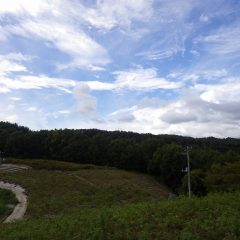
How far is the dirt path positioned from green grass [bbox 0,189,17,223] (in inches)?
19.7

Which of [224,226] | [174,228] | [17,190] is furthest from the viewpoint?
[17,190]

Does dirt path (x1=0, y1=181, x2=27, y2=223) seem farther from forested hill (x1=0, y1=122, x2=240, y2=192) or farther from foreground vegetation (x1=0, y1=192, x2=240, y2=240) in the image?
forested hill (x1=0, y1=122, x2=240, y2=192)

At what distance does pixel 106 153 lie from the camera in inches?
4166

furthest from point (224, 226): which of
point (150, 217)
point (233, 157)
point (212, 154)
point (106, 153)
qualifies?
point (106, 153)

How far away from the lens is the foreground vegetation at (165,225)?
1155cm

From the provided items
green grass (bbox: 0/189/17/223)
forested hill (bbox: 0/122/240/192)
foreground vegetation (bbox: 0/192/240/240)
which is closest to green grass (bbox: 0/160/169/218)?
green grass (bbox: 0/189/17/223)

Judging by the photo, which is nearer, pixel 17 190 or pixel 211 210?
pixel 211 210

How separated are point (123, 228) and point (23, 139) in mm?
102572

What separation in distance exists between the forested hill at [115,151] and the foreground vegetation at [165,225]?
7121 centimetres

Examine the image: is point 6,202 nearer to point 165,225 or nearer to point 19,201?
point 19,201

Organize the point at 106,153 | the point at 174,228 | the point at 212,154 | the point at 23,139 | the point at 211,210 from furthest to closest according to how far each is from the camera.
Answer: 1. the point at 23,139
2. the point at 106,153
3. the point at 212,154
4. the point at 211,210
5. the point at 174,228

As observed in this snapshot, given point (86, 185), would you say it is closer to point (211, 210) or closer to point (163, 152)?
point (163, 152)

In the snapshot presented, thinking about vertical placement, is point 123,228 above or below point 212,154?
below

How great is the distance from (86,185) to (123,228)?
160ft
